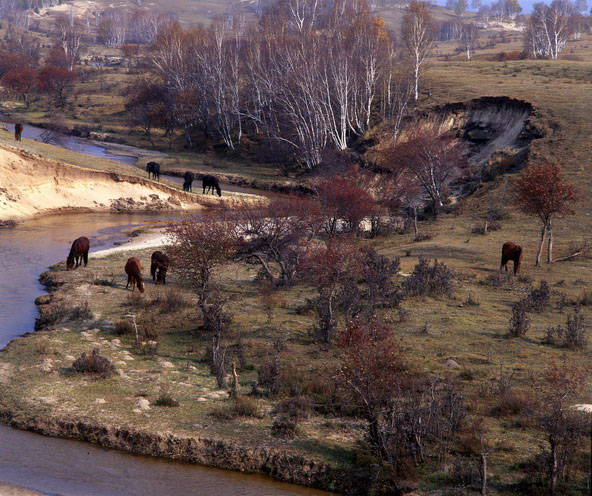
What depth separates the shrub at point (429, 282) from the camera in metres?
21.7

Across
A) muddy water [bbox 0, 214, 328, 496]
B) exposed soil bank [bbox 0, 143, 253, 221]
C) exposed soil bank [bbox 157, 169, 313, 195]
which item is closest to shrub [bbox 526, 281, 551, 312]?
muddy water [bbox 0, 214, 328, 496]

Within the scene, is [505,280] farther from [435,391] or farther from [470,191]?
[470,191]

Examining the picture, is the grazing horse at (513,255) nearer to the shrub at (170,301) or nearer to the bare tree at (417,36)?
the shrub at (170,301)

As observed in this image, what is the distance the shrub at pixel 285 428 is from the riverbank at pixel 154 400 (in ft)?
0.39

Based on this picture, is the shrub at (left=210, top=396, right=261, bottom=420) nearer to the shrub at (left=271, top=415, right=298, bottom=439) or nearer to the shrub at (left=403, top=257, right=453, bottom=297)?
the shrub at (left=271, top=415, right=298, bottom=439)

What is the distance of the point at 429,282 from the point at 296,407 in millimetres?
9670

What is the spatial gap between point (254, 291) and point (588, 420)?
1290 cm

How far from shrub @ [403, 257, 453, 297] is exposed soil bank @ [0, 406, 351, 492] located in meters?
10.3

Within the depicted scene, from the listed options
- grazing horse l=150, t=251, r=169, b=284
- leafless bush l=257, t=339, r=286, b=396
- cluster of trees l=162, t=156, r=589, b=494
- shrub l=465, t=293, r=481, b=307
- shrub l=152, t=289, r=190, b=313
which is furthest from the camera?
grazing horse l=150, t=251, r=169, b=284

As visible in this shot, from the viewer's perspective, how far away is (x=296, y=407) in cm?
1375

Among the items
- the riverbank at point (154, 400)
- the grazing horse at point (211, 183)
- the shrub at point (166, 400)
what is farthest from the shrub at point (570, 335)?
the grazing horse at point (211, 183)

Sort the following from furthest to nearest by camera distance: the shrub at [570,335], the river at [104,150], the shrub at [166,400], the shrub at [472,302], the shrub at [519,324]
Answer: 1. the river at [104,150]
2. the shrub at [472,302]
3. the shrub at [519,324]
4. the shrub at [570,335]
5. the shrub at [166,400]

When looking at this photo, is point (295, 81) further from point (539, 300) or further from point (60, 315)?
point (60, 315)

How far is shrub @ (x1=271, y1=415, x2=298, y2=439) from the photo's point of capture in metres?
12.8
